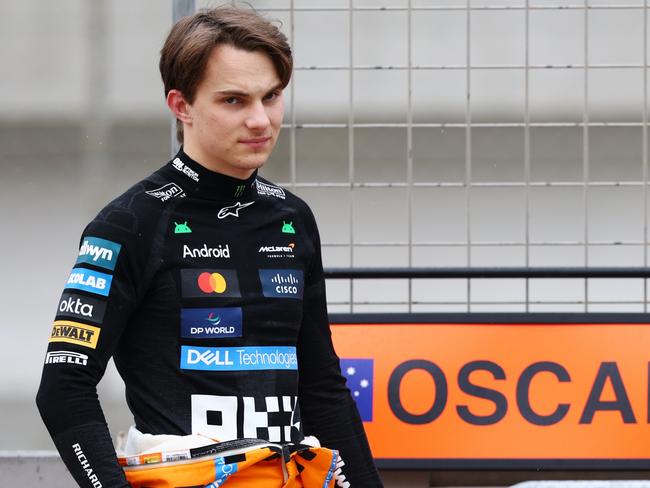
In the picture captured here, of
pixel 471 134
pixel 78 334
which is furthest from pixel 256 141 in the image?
pixel 471 134

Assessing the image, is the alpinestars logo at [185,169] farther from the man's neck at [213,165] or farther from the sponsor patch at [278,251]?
the sponsor patch at [278,251]

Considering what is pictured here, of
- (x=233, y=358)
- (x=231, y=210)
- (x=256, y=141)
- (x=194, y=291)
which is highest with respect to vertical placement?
(x=256, y=141)

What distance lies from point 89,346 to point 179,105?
0.40 m

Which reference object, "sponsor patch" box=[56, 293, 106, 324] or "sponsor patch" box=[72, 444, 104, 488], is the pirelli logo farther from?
"sponsor patch" box=[72, 444, 104, 488]

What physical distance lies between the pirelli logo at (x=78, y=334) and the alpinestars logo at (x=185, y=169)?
30 cm

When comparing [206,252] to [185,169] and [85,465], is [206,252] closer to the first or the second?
[185,169]

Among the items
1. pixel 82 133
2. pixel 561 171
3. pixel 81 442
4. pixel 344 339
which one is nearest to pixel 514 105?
pixel 561 171

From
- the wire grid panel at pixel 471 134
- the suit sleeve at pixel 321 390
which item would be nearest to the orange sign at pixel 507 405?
the wire grid panel at pixel 471 134

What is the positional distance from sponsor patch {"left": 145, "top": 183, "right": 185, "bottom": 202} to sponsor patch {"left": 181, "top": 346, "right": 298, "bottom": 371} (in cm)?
24

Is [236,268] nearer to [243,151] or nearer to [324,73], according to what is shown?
[243,151]

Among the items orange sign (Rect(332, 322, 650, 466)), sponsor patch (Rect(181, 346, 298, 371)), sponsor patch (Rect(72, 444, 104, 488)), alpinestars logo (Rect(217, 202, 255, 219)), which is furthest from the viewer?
orange sign (Rect(332, 322, 650, 466))

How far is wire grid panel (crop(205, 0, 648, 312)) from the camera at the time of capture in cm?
515

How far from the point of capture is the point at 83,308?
1685 mm

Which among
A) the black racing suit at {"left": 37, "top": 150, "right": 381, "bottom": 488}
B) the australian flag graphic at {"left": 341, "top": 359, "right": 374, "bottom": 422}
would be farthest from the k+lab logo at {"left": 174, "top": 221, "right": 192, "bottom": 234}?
the australian flag graphic at {"left": 341, "top": 359, "right": 374, "bottom": 422}
